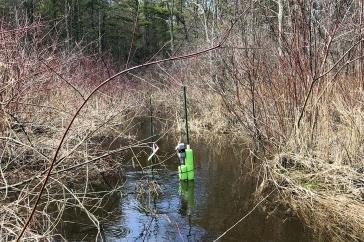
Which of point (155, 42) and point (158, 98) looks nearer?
point (158, 98)

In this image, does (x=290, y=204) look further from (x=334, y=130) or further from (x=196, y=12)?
(x=196, y=12)

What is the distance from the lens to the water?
17.9ft

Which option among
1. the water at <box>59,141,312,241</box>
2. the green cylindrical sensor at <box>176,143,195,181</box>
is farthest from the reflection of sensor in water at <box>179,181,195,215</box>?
the green cylindrical sensor at <box>176,143,195,181</box>

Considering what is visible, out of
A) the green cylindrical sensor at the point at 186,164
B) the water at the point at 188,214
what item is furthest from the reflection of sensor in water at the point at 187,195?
the green cylindrical sensor at the point at 186,164

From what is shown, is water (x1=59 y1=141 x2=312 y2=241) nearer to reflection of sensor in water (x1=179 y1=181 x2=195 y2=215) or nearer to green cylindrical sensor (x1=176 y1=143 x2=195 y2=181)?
reflection of sensor in water (x1=179 y1=181 x2=195 y2=215)

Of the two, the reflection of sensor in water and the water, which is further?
the reflection of sensor in water

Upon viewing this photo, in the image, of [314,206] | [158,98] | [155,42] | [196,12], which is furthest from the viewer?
[155,42]

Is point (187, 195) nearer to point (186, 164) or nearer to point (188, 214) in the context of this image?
point (186, 164)

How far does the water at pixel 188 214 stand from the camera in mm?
5457

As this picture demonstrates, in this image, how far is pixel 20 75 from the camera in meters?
5.47

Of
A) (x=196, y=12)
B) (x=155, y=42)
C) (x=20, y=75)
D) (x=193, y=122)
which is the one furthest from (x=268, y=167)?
(x=155, y=42)

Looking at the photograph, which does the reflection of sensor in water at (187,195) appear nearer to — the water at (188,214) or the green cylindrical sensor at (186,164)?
the water at (188,214)

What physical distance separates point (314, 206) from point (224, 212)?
1199 millimetres

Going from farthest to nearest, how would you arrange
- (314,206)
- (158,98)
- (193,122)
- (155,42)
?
(155,42)
(158,98)
(193,122)
(314,206)
